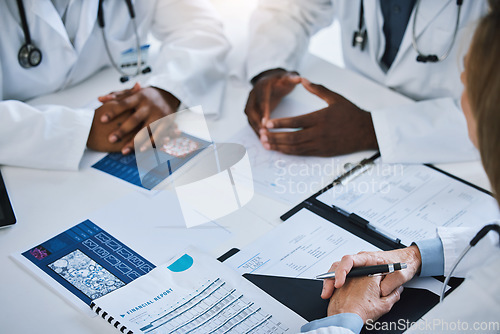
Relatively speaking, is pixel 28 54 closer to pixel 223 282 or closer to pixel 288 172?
pixel 288 172

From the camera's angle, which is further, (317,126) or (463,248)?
(317,126)

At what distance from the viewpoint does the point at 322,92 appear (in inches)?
54.4

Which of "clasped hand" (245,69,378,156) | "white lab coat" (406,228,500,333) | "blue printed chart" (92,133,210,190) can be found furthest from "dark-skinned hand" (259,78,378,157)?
"white lab coat" (406,228,500,333)

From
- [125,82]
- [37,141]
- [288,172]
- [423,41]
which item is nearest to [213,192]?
[288,172]

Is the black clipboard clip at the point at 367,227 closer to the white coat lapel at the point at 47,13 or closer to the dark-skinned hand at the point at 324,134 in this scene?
the dark-skinned hand at the point at 324,134

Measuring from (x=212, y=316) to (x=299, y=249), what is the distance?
23cm

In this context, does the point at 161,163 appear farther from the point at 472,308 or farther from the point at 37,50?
the point at 472,308

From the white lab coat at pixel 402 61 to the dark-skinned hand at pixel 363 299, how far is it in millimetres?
410

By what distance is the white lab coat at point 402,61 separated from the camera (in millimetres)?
1269

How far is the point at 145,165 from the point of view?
1.25 meters

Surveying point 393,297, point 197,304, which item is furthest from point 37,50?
point 393,297

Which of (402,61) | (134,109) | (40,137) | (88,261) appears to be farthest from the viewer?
(402,61)

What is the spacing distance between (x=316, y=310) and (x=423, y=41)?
0.86 meters

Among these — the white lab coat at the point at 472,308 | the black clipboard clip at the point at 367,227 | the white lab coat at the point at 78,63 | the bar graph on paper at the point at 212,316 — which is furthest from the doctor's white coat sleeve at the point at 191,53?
the white lab coat at the point at 472,308
